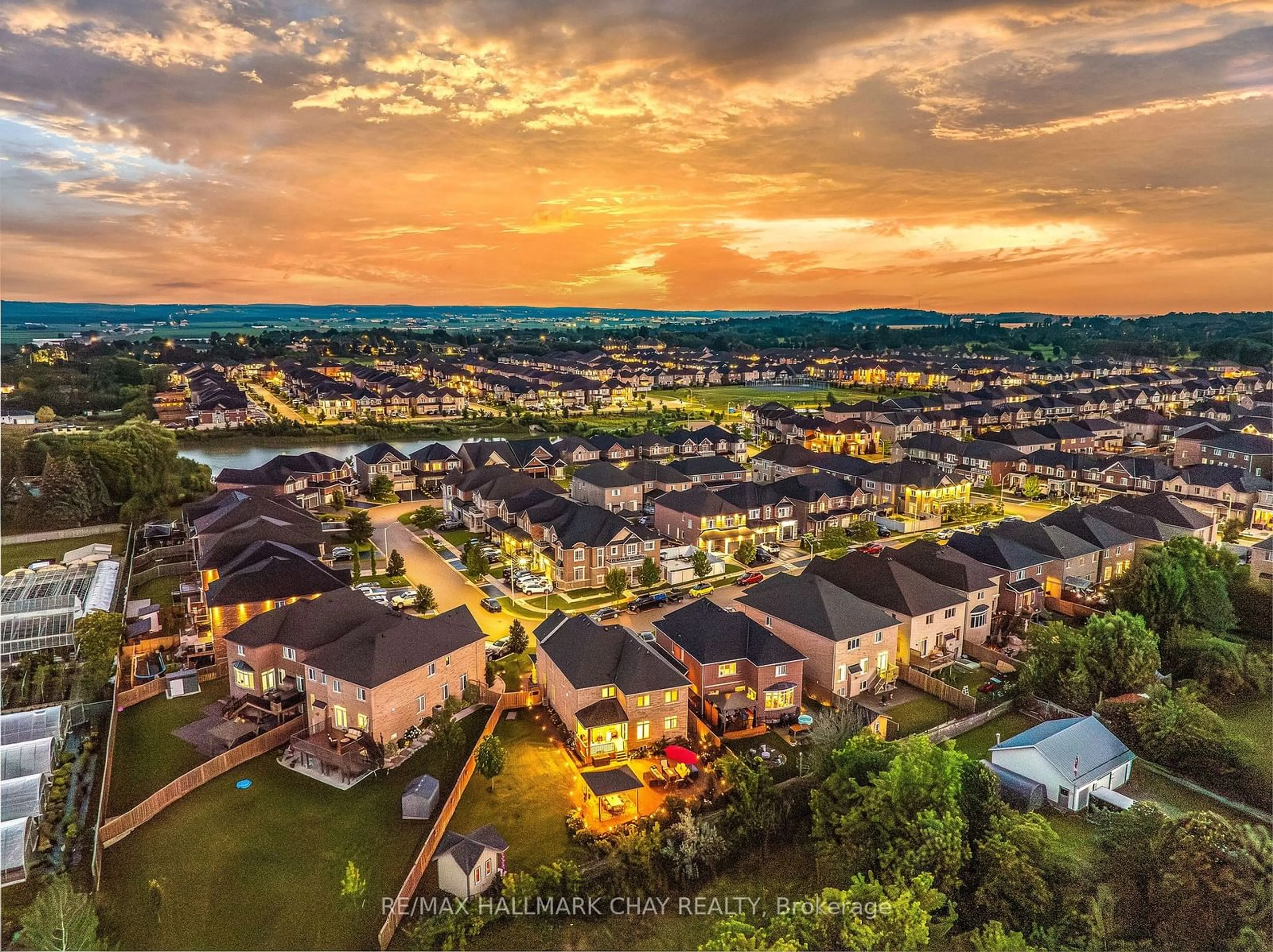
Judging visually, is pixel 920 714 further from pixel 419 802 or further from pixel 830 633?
pixel 419 802

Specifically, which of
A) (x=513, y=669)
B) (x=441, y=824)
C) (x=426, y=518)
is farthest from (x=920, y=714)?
(x=426, y=518)

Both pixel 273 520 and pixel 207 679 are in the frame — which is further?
pixel 273 520

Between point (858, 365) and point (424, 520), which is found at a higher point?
point (858, 365)

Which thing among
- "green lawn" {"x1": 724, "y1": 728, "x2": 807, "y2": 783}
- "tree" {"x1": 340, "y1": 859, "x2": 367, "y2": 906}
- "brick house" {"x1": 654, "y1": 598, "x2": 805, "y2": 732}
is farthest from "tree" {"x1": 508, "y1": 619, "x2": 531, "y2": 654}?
"tree" {"x1": 340, "y1": 859, "x2": 367, "y2": 906}

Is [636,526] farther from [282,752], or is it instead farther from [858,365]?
[858,365]

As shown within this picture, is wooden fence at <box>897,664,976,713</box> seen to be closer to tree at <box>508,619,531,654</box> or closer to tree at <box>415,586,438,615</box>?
tree at <box>508,619,531,654</box>

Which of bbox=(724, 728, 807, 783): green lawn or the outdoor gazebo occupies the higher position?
the outdoor gazebo

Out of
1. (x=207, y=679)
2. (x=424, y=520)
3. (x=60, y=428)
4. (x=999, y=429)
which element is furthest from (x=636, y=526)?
(x=60, y=428)
